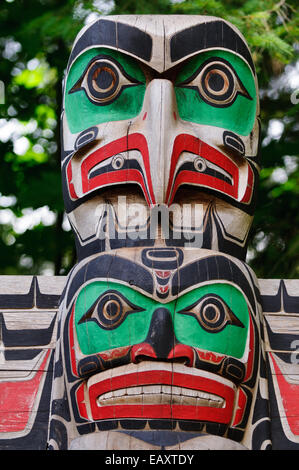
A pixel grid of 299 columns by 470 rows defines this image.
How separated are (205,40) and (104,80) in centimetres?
60

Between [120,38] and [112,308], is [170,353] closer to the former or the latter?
[112,308]

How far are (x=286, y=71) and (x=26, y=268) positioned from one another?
339 cm

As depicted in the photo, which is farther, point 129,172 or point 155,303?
point 129,172

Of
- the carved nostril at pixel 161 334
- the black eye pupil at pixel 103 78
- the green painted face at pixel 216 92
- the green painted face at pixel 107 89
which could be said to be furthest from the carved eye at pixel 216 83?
the carved nostril at pixel 161 334

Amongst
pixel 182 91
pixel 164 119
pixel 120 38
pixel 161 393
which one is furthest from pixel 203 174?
pixel 161 393

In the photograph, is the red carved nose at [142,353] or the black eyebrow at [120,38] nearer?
A: the red carved nose at [142,353]

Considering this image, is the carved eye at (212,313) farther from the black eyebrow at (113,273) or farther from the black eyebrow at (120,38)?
the black eyebrow at (120,38)

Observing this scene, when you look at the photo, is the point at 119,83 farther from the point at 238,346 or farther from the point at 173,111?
the point at 238,346

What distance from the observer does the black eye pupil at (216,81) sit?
3.92m

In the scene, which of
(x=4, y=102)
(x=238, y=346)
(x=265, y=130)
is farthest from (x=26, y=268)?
(x=238, y=346)

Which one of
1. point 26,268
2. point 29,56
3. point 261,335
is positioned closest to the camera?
point 261,335

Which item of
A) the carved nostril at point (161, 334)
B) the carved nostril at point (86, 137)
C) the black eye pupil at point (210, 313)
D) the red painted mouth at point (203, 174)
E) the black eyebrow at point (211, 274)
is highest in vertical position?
the carved nostril at point (86, 137)

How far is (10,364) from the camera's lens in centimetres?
361
